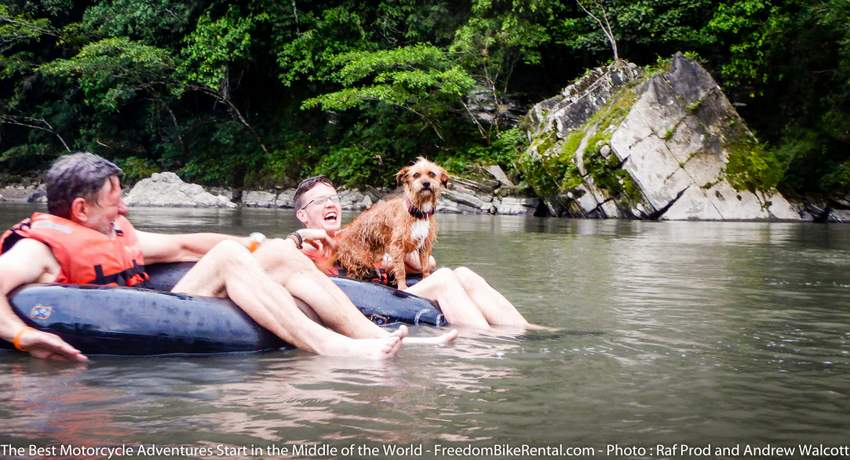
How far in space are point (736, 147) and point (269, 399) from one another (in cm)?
1945

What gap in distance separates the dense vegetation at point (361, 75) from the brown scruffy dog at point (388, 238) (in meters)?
16.0

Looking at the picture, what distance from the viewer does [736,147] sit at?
21062 mm

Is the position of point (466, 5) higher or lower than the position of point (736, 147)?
higher

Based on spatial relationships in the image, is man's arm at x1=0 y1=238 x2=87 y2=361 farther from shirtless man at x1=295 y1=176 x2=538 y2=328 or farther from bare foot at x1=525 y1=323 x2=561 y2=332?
bare foot at x1=525 y1=323 x2=561 y2=332

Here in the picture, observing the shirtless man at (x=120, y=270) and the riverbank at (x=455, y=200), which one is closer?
the shirtless man at (x=120, y=270)

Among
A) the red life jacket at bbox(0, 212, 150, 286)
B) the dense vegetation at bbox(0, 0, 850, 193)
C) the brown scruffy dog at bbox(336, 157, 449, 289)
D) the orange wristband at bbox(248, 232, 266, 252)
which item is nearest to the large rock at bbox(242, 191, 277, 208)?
the dense vegetation at bbox(0, 0, 850, 193)

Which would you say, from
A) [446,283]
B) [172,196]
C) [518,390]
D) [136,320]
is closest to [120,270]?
[136,320]

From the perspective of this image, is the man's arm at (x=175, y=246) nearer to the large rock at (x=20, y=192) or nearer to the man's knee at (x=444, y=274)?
the man's knee at (x=444, y=274)

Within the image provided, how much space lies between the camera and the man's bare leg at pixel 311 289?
474cm

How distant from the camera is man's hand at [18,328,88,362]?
13.7 feet

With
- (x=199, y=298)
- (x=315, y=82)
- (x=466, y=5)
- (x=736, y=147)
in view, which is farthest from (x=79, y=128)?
(x=199, y=298)

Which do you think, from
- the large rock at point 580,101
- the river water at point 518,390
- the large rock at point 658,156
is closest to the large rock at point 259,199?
the large rock at point 580,101

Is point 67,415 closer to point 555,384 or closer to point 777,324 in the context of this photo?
point 555,384

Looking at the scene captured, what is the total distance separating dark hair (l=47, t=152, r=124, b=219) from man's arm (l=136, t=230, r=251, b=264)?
0.87 meters
